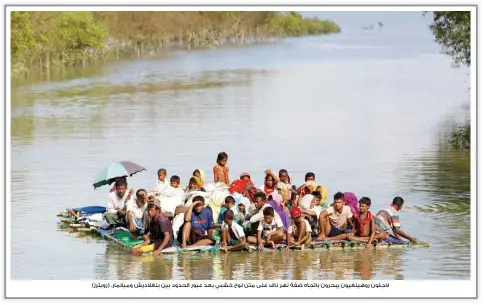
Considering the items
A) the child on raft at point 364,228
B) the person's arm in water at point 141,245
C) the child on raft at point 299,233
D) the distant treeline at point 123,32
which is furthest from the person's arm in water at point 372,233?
the distant treeline at point 123,32

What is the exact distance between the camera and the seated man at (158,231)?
1728cm

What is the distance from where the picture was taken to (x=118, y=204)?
61.3 ft

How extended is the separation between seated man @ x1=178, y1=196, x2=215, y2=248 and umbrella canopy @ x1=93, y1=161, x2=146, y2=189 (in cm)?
200

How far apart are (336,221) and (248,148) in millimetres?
11828

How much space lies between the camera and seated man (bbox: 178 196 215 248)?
17.4m

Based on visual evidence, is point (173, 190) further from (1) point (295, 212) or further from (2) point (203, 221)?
(1) point (295, 212)

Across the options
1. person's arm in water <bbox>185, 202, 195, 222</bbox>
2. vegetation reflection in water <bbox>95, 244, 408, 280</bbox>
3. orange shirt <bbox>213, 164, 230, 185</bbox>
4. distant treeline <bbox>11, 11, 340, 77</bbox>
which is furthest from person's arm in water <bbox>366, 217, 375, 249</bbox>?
distant treeline <bbox>11, 11, 340, 77</bbox>

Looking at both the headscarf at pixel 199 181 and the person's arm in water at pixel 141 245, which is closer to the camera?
the person's arm in water at pixel 141 245

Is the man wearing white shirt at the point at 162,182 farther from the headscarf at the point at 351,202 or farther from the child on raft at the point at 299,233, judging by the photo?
the headscarf at the point at 351,202

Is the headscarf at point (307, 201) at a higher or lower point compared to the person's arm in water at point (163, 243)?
higher

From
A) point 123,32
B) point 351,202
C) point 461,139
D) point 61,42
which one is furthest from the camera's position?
point 123,32

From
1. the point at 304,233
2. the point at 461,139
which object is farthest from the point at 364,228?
the point at 461,139

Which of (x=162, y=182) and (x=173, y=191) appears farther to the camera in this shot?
(x=162, y=182)

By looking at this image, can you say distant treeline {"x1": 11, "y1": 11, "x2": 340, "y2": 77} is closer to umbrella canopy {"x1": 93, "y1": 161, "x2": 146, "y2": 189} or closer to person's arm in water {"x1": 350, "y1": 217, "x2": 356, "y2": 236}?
umbrella canopy {"x1": 93, "y1": 161, "x2": 146, "y2": 189}
